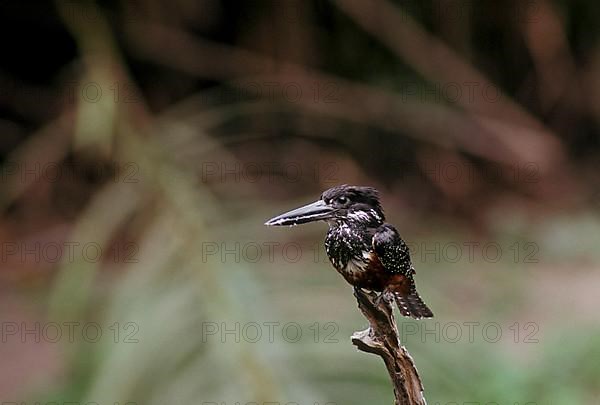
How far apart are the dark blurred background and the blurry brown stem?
966mm

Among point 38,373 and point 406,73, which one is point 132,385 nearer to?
point 38,373

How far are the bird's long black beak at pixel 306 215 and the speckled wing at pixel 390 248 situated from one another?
1cm

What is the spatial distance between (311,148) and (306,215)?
1881 mm

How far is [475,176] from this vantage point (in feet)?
8.32

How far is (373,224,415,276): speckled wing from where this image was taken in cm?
21

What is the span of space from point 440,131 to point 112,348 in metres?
1.37

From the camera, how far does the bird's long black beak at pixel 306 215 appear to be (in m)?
0.20
